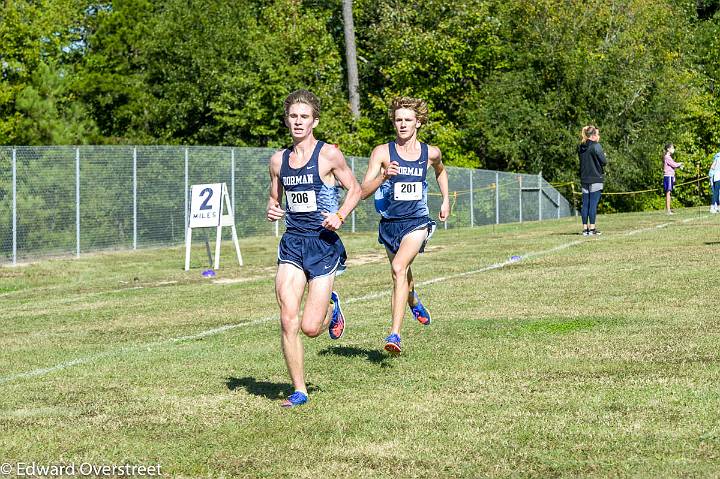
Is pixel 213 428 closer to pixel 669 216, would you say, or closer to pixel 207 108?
pixel 669 216

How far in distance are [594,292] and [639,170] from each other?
3467 cm

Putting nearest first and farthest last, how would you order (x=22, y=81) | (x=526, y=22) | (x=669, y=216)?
(x=669, y=216) < (x=22, y=81) < (x=526, y=22)

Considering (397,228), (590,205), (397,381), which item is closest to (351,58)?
(590,205)

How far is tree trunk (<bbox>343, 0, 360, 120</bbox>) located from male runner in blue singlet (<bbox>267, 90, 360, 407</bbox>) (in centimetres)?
4109

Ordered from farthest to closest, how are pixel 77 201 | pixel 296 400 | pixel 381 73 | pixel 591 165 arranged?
pixel 381 73
pixel 77 201
pixel 591 165
pixel 296 400

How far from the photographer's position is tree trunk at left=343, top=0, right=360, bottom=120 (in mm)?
49531

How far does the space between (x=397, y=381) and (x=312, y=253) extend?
120cm

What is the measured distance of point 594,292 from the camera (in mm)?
14336

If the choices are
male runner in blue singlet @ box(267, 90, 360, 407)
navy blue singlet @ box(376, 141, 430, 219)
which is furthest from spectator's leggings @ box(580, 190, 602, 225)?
male runner in blue singlet @ box(267, 90, 360, 407)

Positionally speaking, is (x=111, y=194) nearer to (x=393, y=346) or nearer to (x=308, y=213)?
(x=393, y=346)

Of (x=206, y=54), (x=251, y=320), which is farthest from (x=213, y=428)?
(x=206, y=54)

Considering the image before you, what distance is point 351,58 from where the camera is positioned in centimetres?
4975

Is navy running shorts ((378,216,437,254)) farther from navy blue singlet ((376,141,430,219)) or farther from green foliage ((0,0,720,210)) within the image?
green foliage ((0,0,720,210))

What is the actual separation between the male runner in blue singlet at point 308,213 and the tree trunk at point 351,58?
Answer: 135ft
